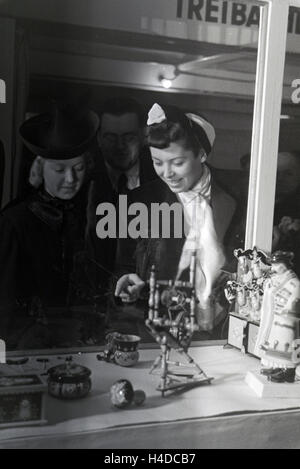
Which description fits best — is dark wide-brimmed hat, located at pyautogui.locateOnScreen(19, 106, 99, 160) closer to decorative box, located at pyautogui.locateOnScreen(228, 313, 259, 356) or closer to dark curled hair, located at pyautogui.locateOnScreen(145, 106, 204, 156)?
dark curled hair, located at pyautogui.locateOnScreen(145, 106, 204, 156)

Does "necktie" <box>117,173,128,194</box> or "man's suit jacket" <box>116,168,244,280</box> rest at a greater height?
"necktie" <box>117,173,128,194</box>

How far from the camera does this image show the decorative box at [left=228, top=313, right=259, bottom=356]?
5.66 feet

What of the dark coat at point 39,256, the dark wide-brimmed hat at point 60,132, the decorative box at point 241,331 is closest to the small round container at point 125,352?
the dark coat at point 39,256

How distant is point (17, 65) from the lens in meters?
1.43

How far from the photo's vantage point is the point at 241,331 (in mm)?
1726

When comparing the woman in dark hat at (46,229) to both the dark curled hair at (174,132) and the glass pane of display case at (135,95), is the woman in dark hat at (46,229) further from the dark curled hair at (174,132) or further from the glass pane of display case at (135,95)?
the dark curled hair at (174,132)

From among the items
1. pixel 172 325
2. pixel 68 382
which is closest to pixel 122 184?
pixel 172 325

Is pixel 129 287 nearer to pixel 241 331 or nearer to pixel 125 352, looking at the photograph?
pixel 125 352

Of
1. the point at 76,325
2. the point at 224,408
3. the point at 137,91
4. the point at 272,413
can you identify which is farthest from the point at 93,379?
the point at 137,91

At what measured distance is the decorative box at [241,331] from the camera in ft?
5.66

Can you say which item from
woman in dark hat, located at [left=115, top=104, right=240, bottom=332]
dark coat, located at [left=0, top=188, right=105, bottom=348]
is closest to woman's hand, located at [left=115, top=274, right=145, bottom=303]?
woman in dark hat, located at [left=115, top=104, right=240, bottom=332]

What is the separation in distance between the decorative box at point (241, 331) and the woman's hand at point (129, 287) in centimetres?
31

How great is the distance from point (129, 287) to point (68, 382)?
0.29 meters

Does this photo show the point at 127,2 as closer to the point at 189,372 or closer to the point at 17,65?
the point at 17,65
